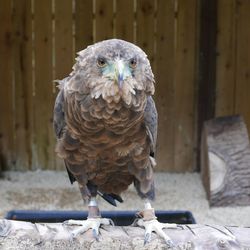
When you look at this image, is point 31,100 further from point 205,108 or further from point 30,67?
point 205,108

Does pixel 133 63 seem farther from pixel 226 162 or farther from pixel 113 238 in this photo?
pixel 226 162

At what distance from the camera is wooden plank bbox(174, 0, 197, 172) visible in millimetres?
5621

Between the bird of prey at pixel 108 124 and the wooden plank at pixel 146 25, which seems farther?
the wooden plank at pixel 146 25

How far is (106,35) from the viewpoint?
5.66 meters

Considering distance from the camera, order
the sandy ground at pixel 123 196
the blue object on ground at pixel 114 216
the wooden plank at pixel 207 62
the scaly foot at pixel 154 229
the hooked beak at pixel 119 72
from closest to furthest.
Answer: the hooked beak at pixel 119 72
the scaly foot at pixel 154 229
the blue object on ground at pixel 114 216
the sandy ground at pixel 123 196
the wooden plank at pixel 207 62

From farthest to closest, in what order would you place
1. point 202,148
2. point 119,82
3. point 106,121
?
point 202,148, point 106,121, point 119,82

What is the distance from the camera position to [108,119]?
2.38m

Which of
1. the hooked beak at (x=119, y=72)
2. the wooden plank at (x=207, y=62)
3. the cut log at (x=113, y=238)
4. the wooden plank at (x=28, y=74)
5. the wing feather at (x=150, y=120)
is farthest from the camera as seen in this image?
the wooden plank at (x=28, y=74)

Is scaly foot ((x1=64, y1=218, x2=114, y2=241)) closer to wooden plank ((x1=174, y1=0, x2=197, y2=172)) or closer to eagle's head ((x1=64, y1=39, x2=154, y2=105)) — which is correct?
eagle's head ((x1=64, y1=39, x2=154, y2=105))

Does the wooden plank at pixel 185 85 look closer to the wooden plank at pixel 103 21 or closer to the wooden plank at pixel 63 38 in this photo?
the wooden plank at pixel 103 21

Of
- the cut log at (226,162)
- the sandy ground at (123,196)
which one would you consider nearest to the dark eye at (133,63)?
the sandy ground at (123,196)

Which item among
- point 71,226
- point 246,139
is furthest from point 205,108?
point 71,226

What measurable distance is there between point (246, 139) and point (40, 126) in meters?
2.05

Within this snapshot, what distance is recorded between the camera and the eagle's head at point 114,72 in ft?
7.25
